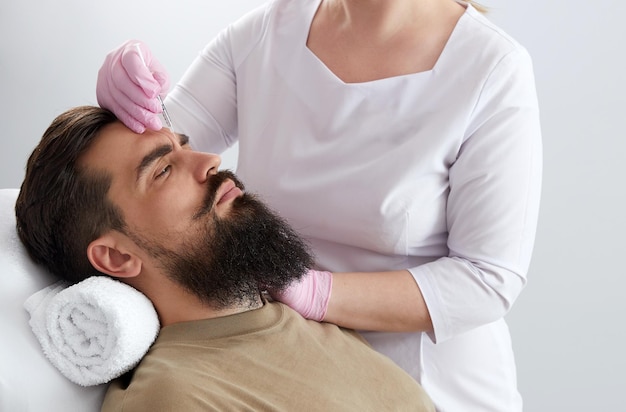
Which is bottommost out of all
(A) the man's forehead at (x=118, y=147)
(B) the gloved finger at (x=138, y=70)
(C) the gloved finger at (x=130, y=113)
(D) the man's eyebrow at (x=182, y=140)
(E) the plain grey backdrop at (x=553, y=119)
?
(E) the plain grey backdrop at (x=553, y=119)

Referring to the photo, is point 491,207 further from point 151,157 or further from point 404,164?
point 151,157

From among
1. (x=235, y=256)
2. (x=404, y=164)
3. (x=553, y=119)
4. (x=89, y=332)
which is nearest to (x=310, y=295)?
(x=235, y=256)

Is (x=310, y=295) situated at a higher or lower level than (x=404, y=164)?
lower

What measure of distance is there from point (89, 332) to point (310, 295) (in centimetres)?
40

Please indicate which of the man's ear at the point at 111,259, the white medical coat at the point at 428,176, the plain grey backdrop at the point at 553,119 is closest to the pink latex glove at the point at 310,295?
the white medical coat at the point at 428,176

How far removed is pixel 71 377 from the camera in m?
1.39

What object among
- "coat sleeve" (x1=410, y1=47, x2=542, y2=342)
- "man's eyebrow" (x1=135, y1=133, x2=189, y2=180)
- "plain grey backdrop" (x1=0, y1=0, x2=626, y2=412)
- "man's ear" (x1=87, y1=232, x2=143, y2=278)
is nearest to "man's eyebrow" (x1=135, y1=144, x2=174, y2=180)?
"man's eyebrow" (x1=135, y1=133, x2=189, y2=180)

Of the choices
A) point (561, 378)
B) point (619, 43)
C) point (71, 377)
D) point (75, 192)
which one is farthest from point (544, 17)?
point (71, 377)

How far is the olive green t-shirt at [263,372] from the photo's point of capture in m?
1.33

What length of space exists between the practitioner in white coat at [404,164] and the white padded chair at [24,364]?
305mm

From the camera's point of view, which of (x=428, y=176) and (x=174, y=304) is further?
(x=428, y=176)

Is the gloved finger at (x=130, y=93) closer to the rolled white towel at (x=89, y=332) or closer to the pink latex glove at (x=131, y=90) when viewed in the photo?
the pink latex glove at (x=131, y=90)

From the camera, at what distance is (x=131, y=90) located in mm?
1562

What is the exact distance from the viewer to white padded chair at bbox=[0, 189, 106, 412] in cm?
132
